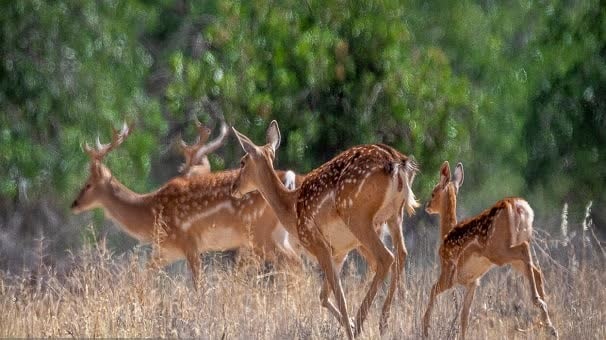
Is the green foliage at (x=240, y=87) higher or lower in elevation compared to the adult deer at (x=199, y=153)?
higher

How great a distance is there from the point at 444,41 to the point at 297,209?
6.95 metres

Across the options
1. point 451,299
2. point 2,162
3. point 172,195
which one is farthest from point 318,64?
point 451,299

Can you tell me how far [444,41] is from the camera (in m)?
16.2

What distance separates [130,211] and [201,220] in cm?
92

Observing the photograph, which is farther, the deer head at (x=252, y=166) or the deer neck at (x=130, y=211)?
the deer neck at (x=130, y=211)

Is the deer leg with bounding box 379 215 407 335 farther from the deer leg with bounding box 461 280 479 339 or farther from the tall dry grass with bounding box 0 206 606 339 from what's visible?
the deer leg with bounding box 461 280 479 339

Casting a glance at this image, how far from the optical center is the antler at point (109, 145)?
13.0 meters

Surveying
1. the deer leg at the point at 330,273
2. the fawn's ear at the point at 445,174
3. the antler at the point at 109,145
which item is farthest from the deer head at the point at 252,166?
the antler at the point at 109,145

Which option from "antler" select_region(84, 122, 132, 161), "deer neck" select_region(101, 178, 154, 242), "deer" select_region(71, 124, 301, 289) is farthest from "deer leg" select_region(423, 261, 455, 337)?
"antler" select_region(84, 122, 132, 161)

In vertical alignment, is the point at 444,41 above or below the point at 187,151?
above

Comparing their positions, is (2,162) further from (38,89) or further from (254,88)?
(254,88)

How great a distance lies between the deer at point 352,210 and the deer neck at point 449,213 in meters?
0.53

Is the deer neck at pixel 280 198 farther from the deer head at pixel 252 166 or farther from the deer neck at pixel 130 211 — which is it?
the deer neck at pixel 130 211

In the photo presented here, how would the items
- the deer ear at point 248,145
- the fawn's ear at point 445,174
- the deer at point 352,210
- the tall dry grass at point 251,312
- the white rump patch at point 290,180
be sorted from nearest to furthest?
the tall dry grass at point 251,312, the deer at point 352,210, the deer ear at point 248,145, the fawn's ear at point 445,174, the white rump patch at point 290,180
